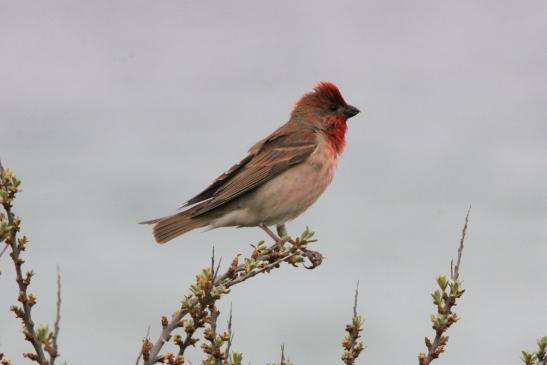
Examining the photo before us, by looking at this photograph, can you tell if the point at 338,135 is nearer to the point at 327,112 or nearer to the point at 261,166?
the point at 327,112

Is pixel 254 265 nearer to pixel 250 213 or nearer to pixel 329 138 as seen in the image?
pixel 250 213

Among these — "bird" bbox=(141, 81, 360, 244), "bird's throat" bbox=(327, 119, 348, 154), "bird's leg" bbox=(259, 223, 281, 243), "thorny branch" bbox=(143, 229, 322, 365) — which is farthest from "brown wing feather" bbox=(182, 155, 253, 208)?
"thorny branch" bbox=(143, 229, 322, 365)

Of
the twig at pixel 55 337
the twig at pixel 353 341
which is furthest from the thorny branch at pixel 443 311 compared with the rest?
the twig at pixel 55 337

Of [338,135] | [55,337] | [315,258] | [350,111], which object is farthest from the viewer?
[350,111]

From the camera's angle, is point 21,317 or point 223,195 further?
point 223,195

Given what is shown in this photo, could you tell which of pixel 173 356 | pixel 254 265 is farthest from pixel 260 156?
pixel 173 356

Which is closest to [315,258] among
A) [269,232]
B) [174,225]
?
[269,232]
